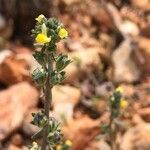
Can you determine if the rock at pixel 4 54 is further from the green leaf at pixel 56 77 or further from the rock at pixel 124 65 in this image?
the green leaf at pixel 56 77

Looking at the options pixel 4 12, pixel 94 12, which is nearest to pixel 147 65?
pixel 94 12

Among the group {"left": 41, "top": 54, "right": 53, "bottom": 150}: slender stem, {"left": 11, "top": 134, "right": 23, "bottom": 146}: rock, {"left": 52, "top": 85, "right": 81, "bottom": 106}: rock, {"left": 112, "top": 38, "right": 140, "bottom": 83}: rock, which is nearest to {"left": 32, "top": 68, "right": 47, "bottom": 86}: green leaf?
{"left": 41, "top": 54, "right": 53, "bottom": 150}: slender stem

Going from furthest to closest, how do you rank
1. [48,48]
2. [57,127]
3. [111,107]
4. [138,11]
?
1. [138,11]
2. [111,107]
3. [57,127]
4. [48,48]

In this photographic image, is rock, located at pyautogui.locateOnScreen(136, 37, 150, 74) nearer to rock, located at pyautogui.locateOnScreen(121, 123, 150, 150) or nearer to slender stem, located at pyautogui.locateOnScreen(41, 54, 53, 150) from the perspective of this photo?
rock, located at pyautogui.locateOnScreen(121, 123, 150, 150)

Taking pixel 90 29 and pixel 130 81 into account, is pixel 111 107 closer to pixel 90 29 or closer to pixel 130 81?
pixel 130 81

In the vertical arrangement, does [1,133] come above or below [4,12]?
below

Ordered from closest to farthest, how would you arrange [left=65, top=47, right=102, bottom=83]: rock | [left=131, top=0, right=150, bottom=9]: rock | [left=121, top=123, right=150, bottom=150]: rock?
[left=121, top=123, right=150, bottom=150]: rock, [left=65, top=47, right=102, bottom=83]: rock, [left=131, top=0, right=150, bottom=9]: rock
